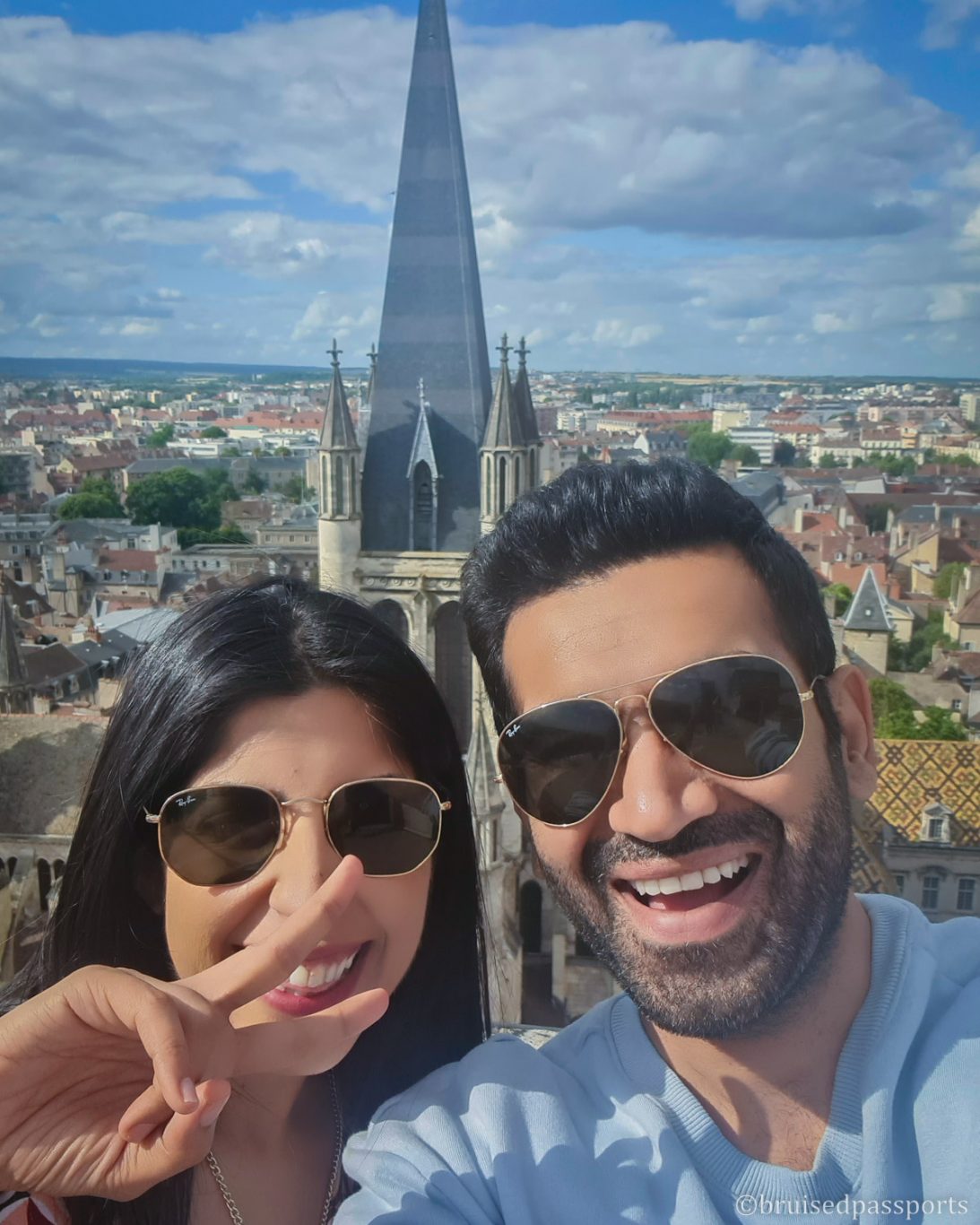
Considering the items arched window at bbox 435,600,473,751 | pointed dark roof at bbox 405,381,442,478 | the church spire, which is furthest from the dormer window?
the church spire

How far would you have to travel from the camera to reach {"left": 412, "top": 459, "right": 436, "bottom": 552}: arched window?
658 inches

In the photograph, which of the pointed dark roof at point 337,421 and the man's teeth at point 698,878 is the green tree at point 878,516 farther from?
the man's teeth at point 698,878

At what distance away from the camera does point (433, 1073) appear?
1.79m

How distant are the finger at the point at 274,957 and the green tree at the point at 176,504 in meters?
28.2

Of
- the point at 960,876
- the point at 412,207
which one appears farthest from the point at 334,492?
the point at 960,876

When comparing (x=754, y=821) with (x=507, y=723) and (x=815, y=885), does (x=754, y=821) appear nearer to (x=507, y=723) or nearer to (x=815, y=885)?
(x=815, y=885)

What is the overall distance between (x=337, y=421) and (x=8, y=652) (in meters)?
5.88

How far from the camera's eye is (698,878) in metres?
1.63

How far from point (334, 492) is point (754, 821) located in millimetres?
15357

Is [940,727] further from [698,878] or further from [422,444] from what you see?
[698,878]

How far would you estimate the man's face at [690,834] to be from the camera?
1.62 m

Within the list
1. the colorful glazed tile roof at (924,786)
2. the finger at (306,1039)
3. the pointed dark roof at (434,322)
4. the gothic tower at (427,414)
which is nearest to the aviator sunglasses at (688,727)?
the finger at (306,1039)

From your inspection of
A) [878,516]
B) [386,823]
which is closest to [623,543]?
[386,823]

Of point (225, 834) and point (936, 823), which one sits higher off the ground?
point (225, 834)
